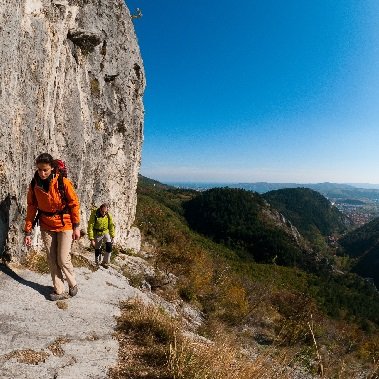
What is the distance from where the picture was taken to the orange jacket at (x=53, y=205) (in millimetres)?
7422

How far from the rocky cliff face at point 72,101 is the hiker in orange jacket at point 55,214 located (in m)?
1.49

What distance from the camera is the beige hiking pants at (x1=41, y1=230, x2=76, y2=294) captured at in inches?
303

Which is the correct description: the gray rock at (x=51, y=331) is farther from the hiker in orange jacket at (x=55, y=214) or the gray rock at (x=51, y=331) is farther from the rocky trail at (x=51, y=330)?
the hiker in orange jacket at (x=55, y=214)

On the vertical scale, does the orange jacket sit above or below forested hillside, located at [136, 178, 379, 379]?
above

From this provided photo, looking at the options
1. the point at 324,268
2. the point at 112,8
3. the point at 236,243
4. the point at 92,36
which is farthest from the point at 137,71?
the point at 324,268

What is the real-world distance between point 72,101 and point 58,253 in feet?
22.8

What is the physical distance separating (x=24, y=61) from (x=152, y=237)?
24111 mm

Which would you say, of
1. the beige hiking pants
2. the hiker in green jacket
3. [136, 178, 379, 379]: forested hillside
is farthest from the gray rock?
the hiker in green jacket

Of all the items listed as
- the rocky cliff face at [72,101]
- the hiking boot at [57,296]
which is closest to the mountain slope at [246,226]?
the rocky cliff face at [72,101]

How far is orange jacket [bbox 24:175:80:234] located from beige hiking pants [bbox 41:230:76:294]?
18 cm

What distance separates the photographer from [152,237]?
3228 cm

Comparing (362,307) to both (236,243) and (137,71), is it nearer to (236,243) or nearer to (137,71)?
(236,243)

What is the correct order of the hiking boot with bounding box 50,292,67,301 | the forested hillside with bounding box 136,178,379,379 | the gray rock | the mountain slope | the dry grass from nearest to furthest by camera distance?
1. the dry grass
2. the gray rock
3. the forested hillside with bounding box 136,178,379,379
4. the hiking boot with bounding box 50,292,67,301
5. the mountain slope

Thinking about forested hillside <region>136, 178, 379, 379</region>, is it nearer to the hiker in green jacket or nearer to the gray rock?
the gray rock
